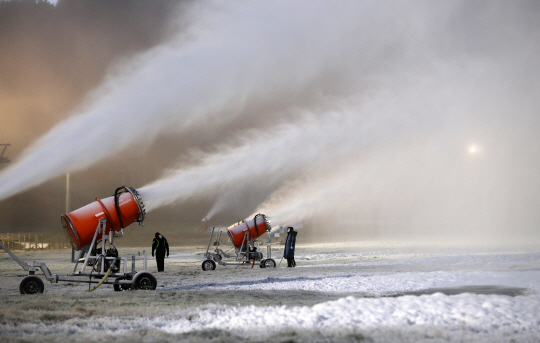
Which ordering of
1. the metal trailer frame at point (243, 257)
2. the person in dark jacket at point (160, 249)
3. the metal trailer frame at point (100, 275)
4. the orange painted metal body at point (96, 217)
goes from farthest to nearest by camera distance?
the metal trailer frame at point (243, 257), the person in dark jacket at point (160, 249), the orange painted metal body at point (96, 217), the metal trailer frame at point (100, 275)

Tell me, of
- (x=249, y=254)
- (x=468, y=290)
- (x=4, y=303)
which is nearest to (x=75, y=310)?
(x=4, y=303)

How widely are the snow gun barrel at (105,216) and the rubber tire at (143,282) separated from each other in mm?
1740

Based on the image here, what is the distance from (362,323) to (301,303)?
374cm

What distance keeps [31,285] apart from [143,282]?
351 centimetres

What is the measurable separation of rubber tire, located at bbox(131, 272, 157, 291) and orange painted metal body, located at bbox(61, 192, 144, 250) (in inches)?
81.5

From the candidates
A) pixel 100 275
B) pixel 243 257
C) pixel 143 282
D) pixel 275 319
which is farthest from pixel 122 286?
pixel 243 257

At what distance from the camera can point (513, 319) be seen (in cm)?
929

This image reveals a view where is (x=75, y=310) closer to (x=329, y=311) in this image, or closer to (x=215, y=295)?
(x=215, y=295)

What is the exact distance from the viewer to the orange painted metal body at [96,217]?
55.7 ft

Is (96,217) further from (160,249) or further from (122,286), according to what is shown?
(160,249)

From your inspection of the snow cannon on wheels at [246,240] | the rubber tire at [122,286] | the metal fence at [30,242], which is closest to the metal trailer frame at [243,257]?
the snow cannon on wheels at [246,240]

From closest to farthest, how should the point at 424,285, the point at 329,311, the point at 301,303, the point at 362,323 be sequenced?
the point at 362,323, the point at 329,311, the point at 301,303, the point at 424,285

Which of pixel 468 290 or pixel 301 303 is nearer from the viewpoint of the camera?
pixel 301 303

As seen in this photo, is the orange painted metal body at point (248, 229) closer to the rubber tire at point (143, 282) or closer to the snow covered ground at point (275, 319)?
the rubber tire at point (143, 282)
